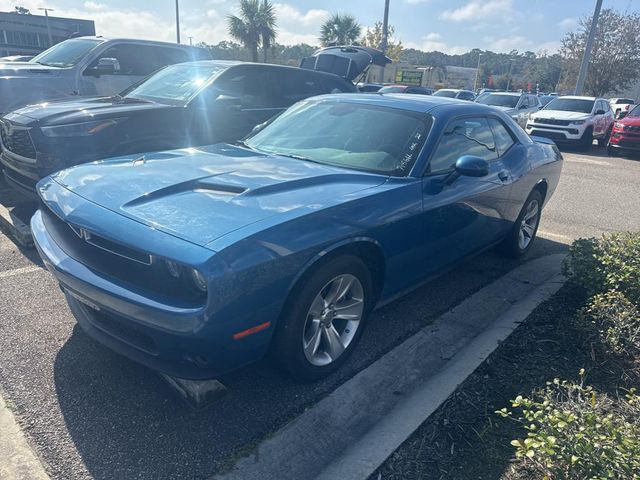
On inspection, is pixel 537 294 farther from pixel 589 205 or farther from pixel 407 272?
pixel 589 205

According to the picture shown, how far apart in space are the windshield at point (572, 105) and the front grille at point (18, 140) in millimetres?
16010

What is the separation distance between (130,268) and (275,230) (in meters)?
0.74

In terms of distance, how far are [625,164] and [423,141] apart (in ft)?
40.7

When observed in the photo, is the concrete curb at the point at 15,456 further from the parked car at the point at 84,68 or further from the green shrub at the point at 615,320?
the parked car at the point at 84,68

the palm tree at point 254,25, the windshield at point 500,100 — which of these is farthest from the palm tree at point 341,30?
the windshield at point 500,100

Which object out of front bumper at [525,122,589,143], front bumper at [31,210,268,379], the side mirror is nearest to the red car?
front bumper at [525,122,589,143]

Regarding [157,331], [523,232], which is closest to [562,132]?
[523,232]

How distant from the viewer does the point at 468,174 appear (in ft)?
11.2

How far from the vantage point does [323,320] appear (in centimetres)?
285

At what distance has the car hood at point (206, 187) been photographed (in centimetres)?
243

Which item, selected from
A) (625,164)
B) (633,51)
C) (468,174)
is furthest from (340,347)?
(633,51)

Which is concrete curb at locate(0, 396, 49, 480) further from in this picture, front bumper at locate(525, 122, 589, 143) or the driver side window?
front bumper at locate(525, 122, 589, 143)

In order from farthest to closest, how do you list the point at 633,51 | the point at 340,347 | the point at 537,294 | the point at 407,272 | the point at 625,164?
1. the point at 633,51
2. the point at 625,164
3. the point at 537,294
4. the point at 407,272
5. the point at 340,347

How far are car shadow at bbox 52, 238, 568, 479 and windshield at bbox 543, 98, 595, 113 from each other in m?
15.8
